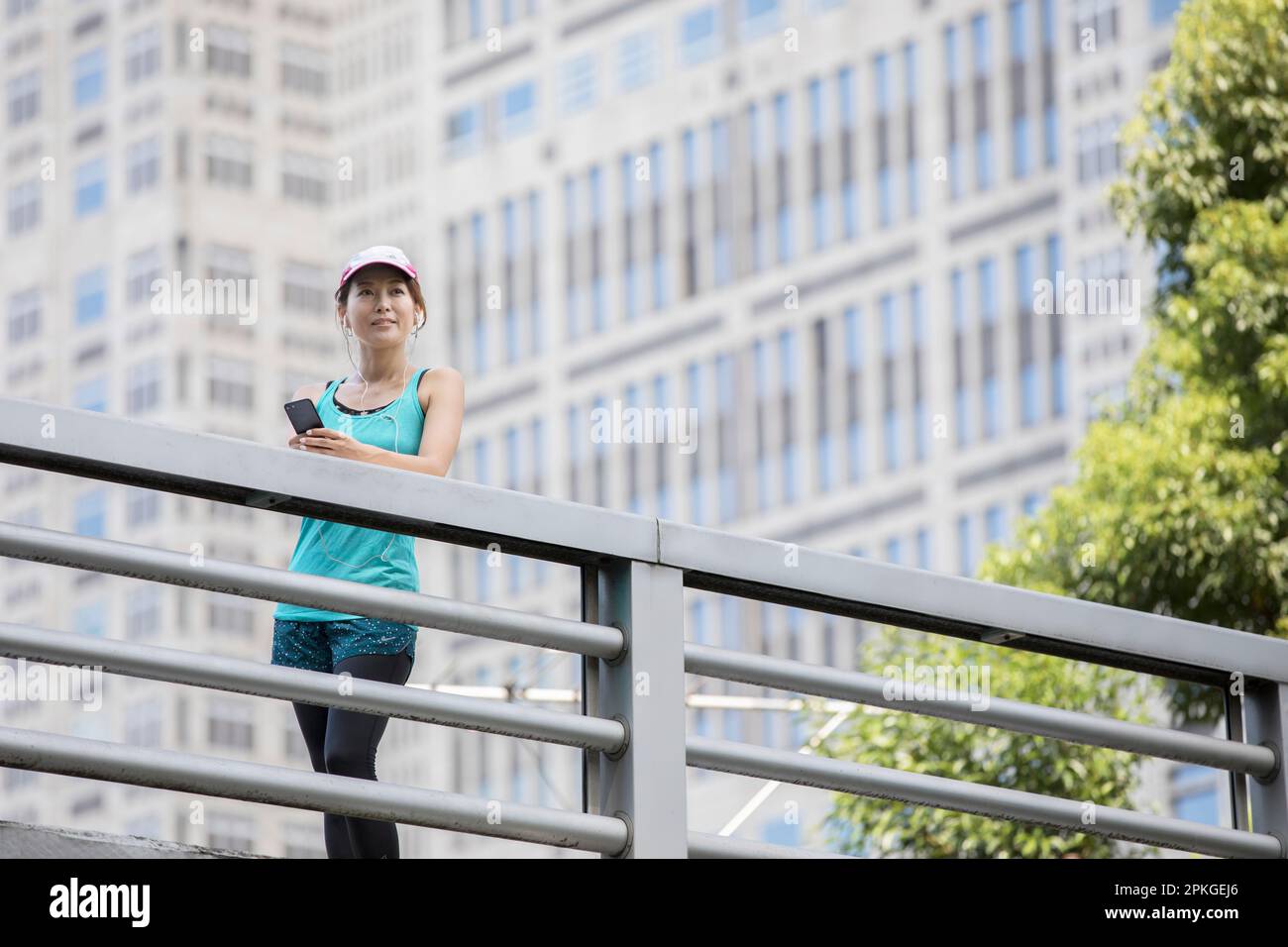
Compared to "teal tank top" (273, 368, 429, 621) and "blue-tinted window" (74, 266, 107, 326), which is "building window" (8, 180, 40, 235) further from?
"teal tank top" (273, 368, 429, 621)

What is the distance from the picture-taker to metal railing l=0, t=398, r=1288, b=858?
537 centimetres

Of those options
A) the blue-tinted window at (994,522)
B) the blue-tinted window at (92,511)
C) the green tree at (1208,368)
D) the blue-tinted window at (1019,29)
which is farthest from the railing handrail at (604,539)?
the blue-tinted window at (92,511)

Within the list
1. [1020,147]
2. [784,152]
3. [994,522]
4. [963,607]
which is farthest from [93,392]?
[963,607]

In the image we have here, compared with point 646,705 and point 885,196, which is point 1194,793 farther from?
point 646,705

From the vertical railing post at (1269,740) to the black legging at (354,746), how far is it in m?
2.11

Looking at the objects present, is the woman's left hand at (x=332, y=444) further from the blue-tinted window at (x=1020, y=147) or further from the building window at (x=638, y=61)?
the building window at (x=638, y=61)

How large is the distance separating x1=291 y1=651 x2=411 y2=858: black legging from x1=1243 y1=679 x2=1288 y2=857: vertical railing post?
2.11m

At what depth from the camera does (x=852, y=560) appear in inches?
246

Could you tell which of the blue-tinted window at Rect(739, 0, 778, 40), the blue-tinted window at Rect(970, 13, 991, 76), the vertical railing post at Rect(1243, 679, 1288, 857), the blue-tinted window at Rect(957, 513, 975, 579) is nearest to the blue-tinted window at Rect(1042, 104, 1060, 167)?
the blue-tinted window at Rect(970, 13, 991, 76)

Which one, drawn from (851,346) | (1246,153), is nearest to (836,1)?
(851,346)

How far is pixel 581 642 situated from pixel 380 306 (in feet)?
4.51
